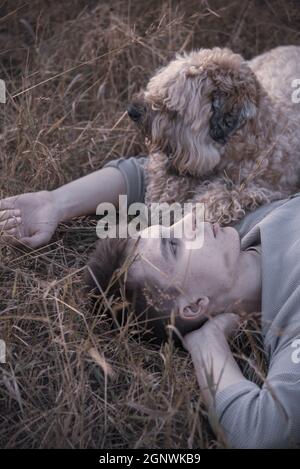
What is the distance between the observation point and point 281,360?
2346mm

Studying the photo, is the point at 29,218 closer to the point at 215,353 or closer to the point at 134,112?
the point at 134,112

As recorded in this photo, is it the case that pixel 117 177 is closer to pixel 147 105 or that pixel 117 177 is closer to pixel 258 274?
pixel 147 105

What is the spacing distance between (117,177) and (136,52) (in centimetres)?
→ 123

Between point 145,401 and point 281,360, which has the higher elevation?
point 281,360

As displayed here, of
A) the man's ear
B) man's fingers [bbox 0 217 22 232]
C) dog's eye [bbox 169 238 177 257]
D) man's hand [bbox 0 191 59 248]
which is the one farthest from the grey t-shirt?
man's fingers [bbox 0 217 22 232]

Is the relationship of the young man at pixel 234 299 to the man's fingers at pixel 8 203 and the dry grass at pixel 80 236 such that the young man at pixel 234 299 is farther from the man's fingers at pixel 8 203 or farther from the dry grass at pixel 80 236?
the man's fingers at pixel 8 203

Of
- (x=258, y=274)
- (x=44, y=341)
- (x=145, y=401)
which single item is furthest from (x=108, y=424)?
(x=258, y=274)

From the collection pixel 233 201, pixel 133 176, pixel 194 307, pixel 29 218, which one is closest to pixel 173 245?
pixel 194 307

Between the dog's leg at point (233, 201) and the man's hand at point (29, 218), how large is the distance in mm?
802

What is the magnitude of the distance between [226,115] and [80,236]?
104 centimetres

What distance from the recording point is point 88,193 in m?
3.49

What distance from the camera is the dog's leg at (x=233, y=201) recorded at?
3.22m

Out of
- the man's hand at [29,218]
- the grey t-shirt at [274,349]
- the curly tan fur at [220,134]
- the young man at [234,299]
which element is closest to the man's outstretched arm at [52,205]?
the man's hand at [29,218]
